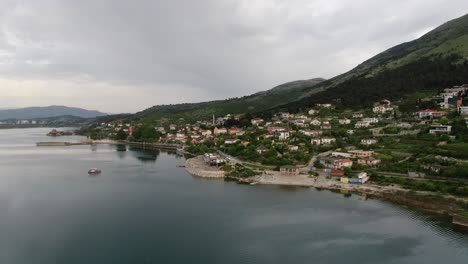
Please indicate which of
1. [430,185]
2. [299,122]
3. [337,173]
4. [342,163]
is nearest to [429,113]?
[299,122]

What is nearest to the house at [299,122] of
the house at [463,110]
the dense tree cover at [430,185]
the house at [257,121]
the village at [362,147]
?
the village at [362,147]

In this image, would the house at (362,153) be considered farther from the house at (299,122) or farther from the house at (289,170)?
the house at (299,122)

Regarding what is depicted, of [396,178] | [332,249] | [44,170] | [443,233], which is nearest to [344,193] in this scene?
[396,178]

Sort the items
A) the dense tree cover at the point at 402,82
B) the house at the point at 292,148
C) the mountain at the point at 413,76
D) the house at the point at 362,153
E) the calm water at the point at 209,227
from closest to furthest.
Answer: the calm water at the point at 209,227
the house at the point at 362,153
the house at the point at 292,148
the dense tree cover at the point at 402,82
the mountain at the point at 413,76

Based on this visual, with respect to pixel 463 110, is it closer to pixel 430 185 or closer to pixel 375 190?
pixel 430 185

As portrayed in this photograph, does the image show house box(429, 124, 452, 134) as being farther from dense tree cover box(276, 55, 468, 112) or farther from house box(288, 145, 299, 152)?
dense tree cover box(276, 55, 468, 112)

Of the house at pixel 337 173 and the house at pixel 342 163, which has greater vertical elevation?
the house at pixel 342 163

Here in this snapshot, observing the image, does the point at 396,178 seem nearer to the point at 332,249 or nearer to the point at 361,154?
the point at 361,154
